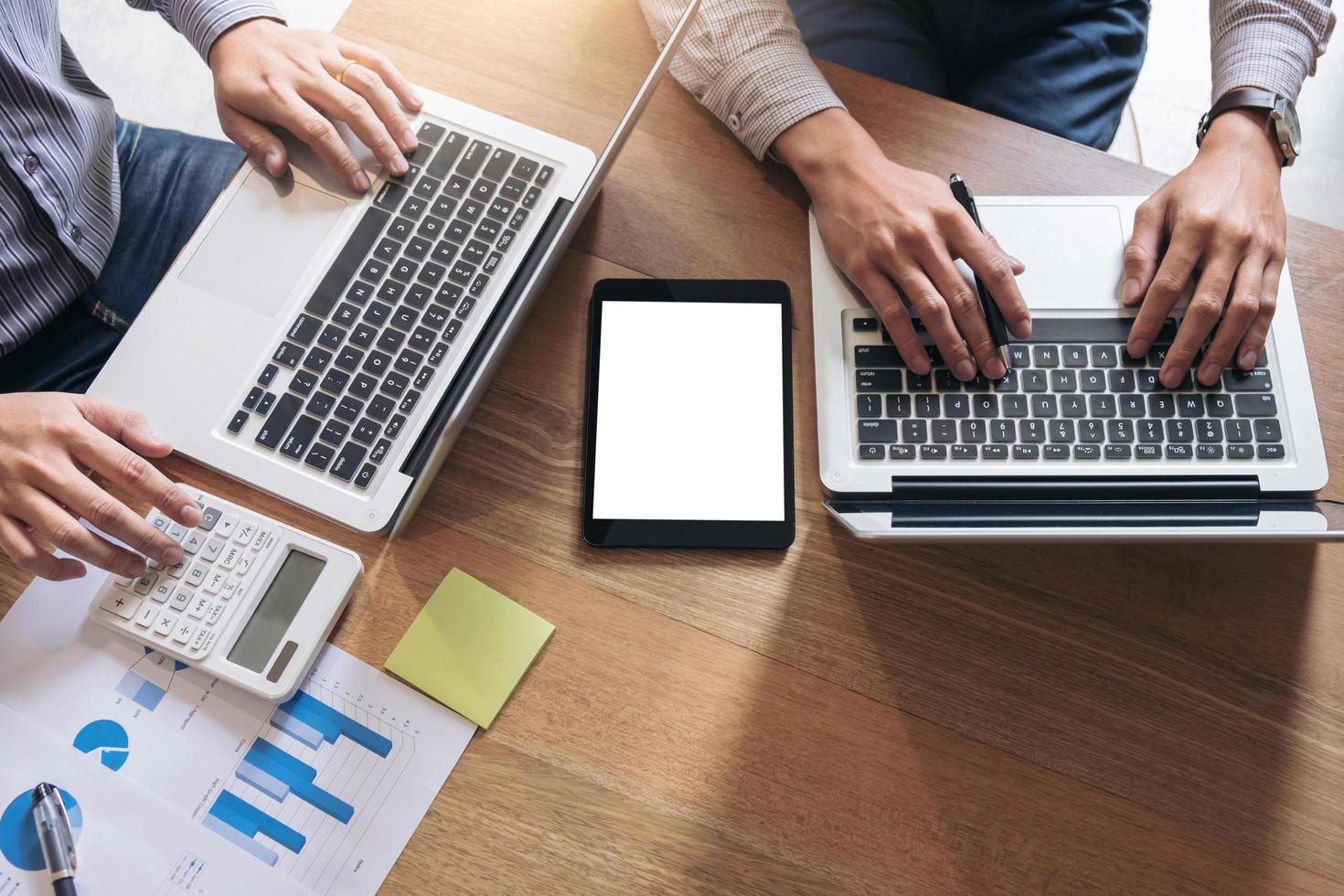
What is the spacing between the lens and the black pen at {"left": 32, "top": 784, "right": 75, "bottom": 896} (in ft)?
2.05

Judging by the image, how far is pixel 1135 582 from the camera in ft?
2.37

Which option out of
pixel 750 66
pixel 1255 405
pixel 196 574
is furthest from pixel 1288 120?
pixel 196 574

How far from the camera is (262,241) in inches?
30.4

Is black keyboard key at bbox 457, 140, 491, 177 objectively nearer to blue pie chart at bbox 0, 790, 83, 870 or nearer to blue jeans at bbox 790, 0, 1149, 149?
blue jeans at bbox 790, 0, 1149, 149

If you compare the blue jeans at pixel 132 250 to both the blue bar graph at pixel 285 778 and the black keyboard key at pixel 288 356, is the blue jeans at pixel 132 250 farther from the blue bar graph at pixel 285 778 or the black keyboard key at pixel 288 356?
the blue bar graph at pixel 285 778

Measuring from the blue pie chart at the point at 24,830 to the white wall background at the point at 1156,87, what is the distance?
1.43 meters

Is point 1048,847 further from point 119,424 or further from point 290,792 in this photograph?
point 119,424

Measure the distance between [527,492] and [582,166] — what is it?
0.31m

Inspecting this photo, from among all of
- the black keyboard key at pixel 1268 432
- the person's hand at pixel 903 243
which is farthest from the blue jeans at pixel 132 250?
the black keyboard key at pixel 1268 432

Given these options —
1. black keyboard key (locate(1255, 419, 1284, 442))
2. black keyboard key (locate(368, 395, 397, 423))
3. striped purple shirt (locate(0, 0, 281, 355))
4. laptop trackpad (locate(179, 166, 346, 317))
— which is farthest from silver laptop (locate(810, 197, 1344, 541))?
striped purple shirt (locate(0, 0, 281, 355))

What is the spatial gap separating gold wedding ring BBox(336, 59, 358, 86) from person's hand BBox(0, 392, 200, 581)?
14.4 inches

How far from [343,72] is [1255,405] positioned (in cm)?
89

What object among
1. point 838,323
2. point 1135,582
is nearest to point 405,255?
point 838,323

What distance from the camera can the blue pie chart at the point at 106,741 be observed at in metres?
0.67
